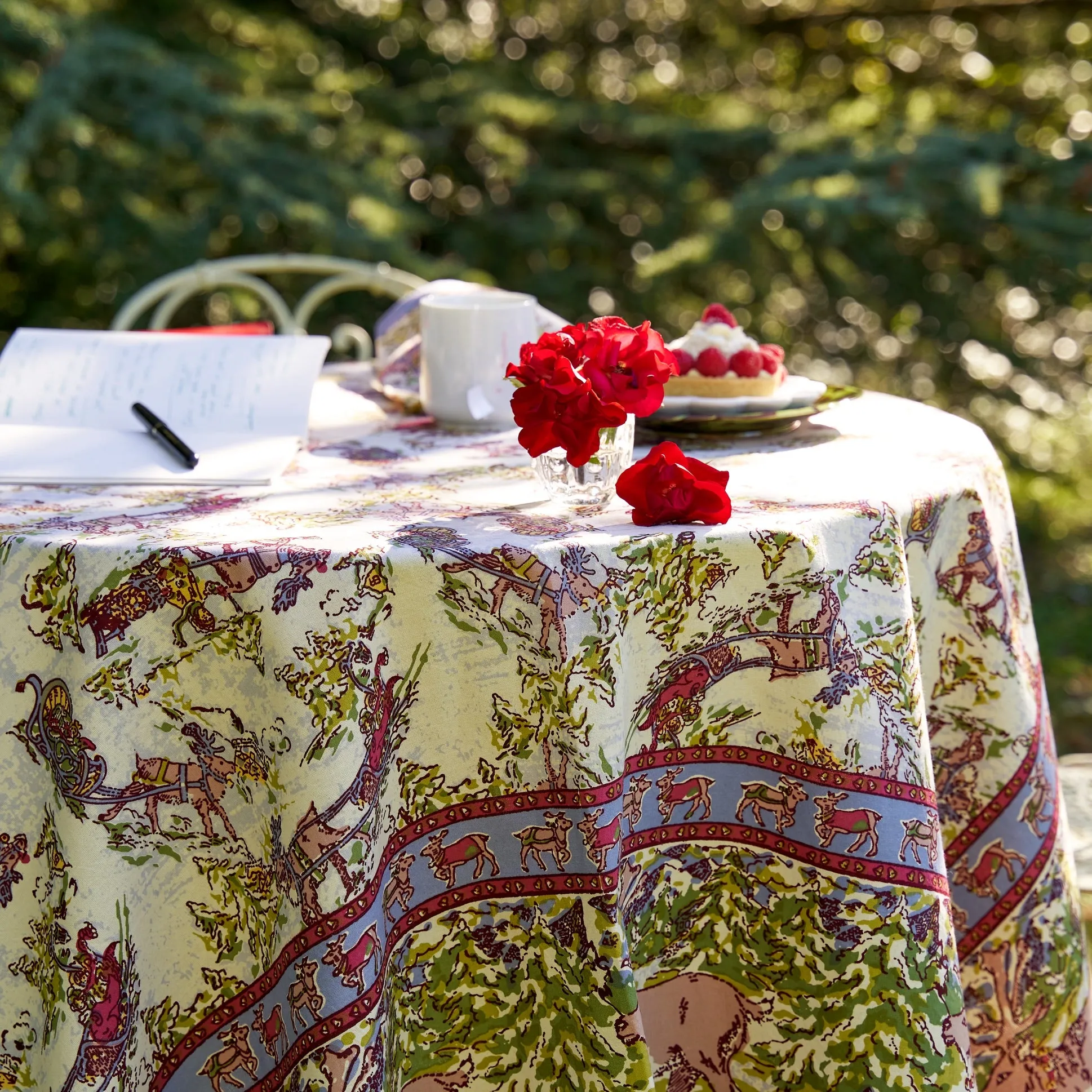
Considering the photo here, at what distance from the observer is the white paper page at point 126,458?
1164 mm

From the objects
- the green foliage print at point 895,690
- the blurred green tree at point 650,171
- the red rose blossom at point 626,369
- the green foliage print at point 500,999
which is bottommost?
the green foliage print at point 500,999

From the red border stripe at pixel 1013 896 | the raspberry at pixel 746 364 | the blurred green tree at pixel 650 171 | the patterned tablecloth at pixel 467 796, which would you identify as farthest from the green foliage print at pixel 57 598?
the blurred green tree at pixel 650 171

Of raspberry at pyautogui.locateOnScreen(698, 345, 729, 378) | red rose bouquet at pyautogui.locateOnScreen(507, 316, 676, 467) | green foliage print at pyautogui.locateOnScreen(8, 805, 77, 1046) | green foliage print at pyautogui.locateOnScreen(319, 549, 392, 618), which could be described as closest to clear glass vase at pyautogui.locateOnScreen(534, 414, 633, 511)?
red rose bouquet at pyautogui.locateOnScreen(507, 316, 676, 467)

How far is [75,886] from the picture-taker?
3.15ft

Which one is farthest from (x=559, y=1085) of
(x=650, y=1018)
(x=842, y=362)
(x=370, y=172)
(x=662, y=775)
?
(x=842, y=362)

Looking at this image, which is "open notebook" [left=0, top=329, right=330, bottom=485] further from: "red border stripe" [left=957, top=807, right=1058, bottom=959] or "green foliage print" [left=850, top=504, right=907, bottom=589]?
"red border stripe" [left=957, top=807, right=1058, bottom=959]

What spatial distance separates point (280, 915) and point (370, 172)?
7.93 ft

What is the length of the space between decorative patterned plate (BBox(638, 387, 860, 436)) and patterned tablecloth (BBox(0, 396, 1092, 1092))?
188 mm

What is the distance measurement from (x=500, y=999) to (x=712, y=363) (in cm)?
71

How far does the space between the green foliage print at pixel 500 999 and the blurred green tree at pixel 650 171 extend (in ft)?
6.16

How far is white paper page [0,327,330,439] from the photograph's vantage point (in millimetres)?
1344

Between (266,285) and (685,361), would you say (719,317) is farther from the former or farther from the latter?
(266,285)

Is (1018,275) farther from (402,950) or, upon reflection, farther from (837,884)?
(402,950)

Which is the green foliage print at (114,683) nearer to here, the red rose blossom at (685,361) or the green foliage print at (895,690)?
the green foliage print at (895,690)
